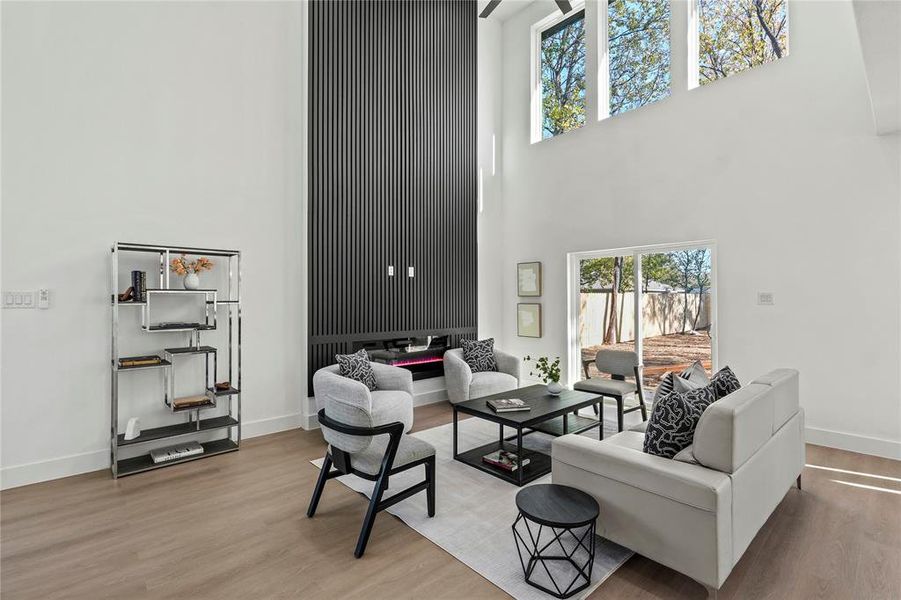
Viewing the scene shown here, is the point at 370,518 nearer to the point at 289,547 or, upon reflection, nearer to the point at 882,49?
the point at 289,547

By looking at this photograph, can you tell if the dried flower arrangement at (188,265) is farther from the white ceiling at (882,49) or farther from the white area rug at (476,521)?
the white ceiling at (882,49)

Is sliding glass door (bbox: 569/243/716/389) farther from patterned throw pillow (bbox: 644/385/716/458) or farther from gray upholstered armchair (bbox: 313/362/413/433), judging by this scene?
patterned throw pillow (bbox: 644/385/716/458)

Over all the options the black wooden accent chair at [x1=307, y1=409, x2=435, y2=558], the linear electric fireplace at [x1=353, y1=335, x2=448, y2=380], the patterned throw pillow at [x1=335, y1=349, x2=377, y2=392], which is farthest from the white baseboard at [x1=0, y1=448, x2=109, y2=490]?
the linear electric fireplace at [x1=353, y1=335, x2=448, y2=380]

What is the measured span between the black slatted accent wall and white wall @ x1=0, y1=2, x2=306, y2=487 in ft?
1.03

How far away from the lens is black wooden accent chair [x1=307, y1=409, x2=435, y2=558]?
7.91 feet

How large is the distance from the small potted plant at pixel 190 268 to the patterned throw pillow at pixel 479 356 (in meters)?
2.99

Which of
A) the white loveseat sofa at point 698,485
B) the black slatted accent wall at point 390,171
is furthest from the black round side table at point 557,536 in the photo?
the black slatted accent wall at point 390,171

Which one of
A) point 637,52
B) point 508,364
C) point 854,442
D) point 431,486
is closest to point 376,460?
point 431,486

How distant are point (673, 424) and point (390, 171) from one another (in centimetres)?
436

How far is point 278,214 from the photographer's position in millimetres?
4578

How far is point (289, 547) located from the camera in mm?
2463

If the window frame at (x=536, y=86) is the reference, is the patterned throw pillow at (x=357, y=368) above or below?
below

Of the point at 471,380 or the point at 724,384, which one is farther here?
the point at 471,380

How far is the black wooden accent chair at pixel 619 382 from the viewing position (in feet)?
14.2
